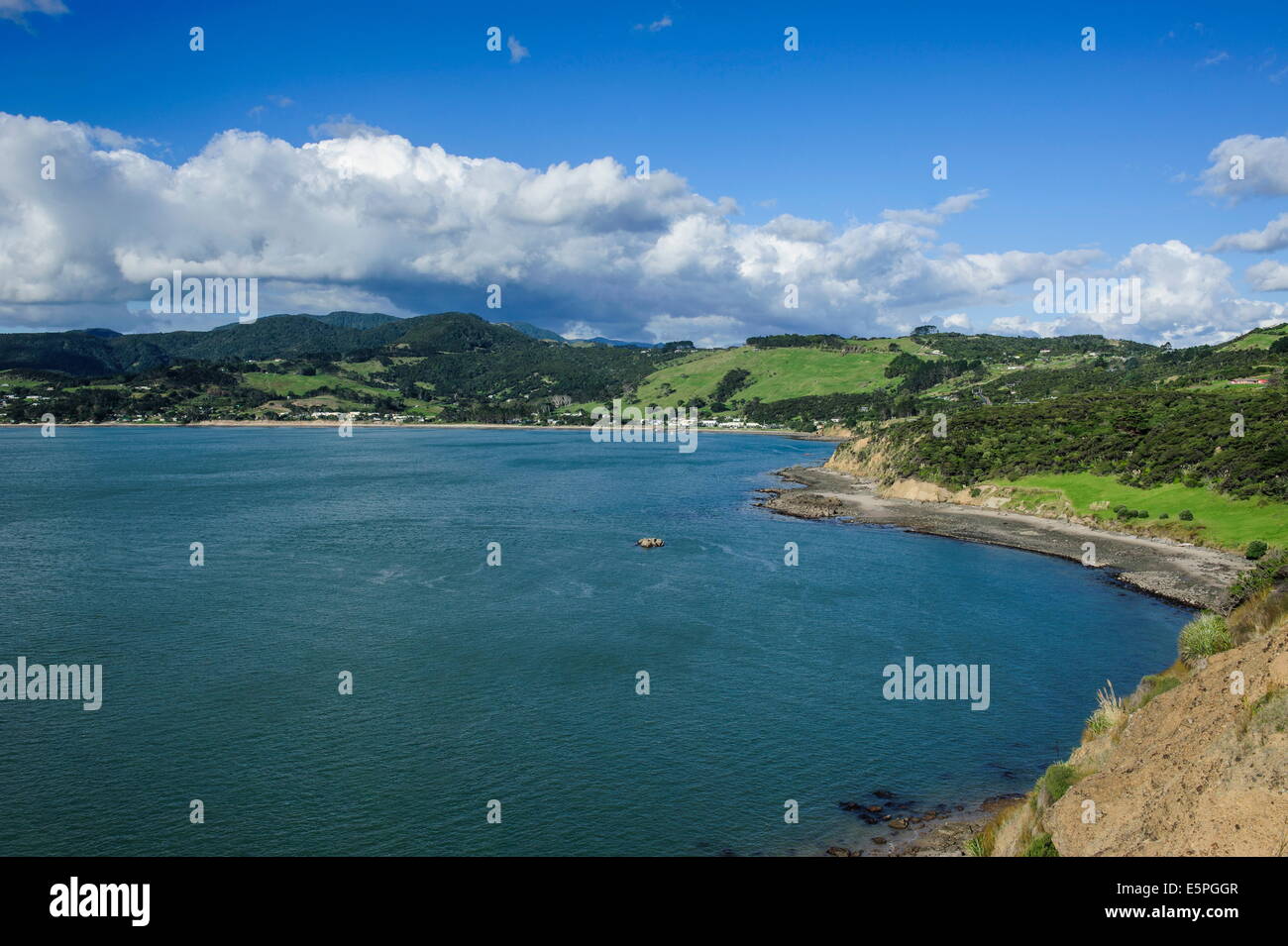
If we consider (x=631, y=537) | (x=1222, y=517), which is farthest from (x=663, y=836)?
(x=1222, y=517)

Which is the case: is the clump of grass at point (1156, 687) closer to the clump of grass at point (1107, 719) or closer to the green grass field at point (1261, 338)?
the clump of grass at point (1107, 719)

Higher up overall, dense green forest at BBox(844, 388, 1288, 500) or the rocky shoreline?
dense green forest at BBox(844, 388, 1288, 500)

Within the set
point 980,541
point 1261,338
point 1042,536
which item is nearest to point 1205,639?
point 980,541

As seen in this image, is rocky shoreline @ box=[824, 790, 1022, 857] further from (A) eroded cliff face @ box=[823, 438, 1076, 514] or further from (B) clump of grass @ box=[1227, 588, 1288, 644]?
(A) eroded cliff face @ box=[823, 438, 1076, 514]

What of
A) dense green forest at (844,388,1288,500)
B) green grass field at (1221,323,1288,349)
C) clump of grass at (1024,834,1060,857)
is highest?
green grass field at (1221,323,1288,349)

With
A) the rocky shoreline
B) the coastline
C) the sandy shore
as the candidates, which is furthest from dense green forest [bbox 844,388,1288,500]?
the rocky shoreline

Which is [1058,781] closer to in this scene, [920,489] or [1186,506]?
[1186,506]

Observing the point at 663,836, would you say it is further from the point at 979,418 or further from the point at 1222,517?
the point at 979,418

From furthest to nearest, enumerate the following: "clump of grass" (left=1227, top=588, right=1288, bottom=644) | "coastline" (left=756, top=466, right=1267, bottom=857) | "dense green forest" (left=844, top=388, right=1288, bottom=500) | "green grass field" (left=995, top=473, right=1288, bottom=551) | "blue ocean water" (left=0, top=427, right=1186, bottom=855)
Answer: "dense green forest" (left=844, top=388, right=1288, bottom=500) → "green grass field" (left=995, top=473, right=1288, bottom=551) → "blue ocean water" (left=0, top=427, right=1186, bottom=855) → "coastline" (left=756, top=466, right=1267, bottom=857) → "clump of grass" (left=1227, top=588, right=1288, bottom=644)
